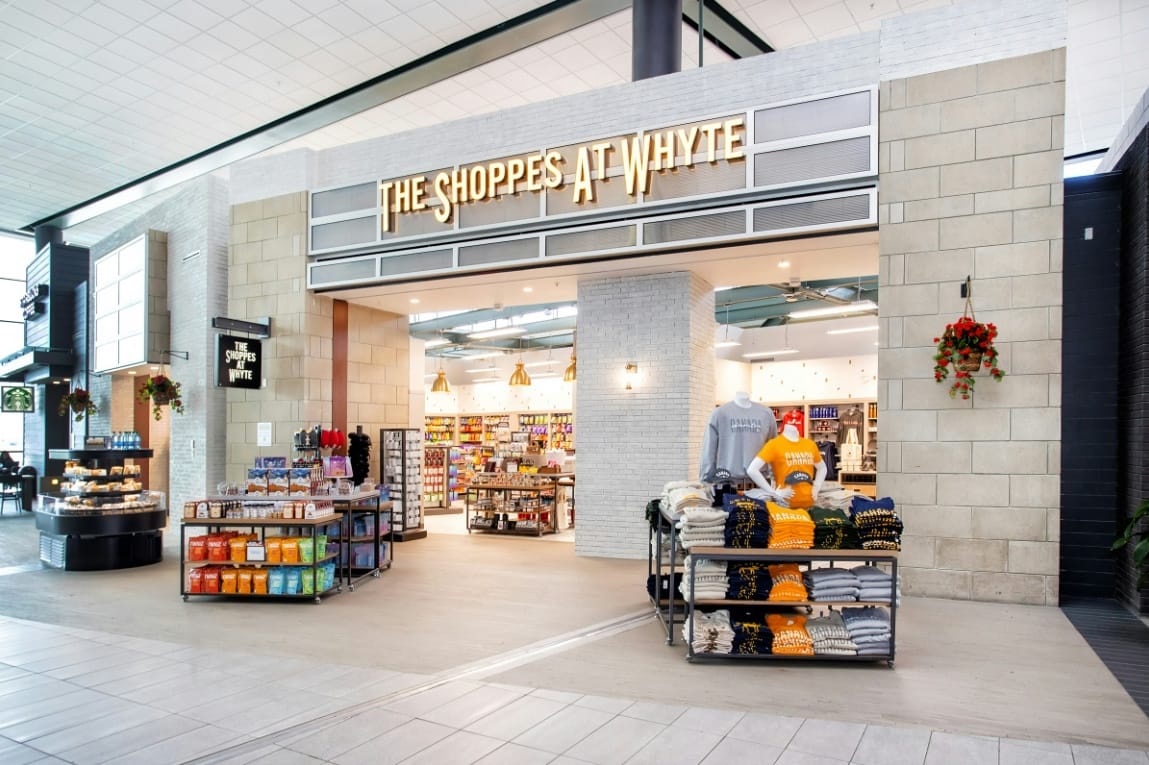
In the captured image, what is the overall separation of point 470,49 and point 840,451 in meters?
10.8

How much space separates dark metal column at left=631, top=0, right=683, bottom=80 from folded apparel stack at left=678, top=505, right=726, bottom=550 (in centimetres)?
577

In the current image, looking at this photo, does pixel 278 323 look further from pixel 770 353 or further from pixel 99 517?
pixel 770 353

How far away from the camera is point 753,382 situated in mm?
16812

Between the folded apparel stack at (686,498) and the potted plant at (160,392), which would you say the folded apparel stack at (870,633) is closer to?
the folded apparel stack at (686,498)

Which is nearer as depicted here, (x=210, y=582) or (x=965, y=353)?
(x=965, y=353)

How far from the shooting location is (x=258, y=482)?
291 inches

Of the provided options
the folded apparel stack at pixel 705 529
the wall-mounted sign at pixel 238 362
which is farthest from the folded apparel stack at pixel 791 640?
the wall-mounted sign at pixel 238 362

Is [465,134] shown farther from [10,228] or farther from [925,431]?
[10,228]

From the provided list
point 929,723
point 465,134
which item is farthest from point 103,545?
point 929,723

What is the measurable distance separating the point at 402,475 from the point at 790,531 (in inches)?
284

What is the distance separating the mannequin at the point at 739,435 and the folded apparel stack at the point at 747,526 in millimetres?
994

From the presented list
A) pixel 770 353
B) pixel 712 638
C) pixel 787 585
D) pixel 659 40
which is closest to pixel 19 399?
pixel 659 40

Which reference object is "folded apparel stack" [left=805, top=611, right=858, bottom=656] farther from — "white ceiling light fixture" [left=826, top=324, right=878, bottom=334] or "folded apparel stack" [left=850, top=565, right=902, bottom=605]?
"white ceiling light fixture" [left=826, top=324, right=878, bottom=334]

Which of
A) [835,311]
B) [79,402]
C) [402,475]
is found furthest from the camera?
[835,311]
